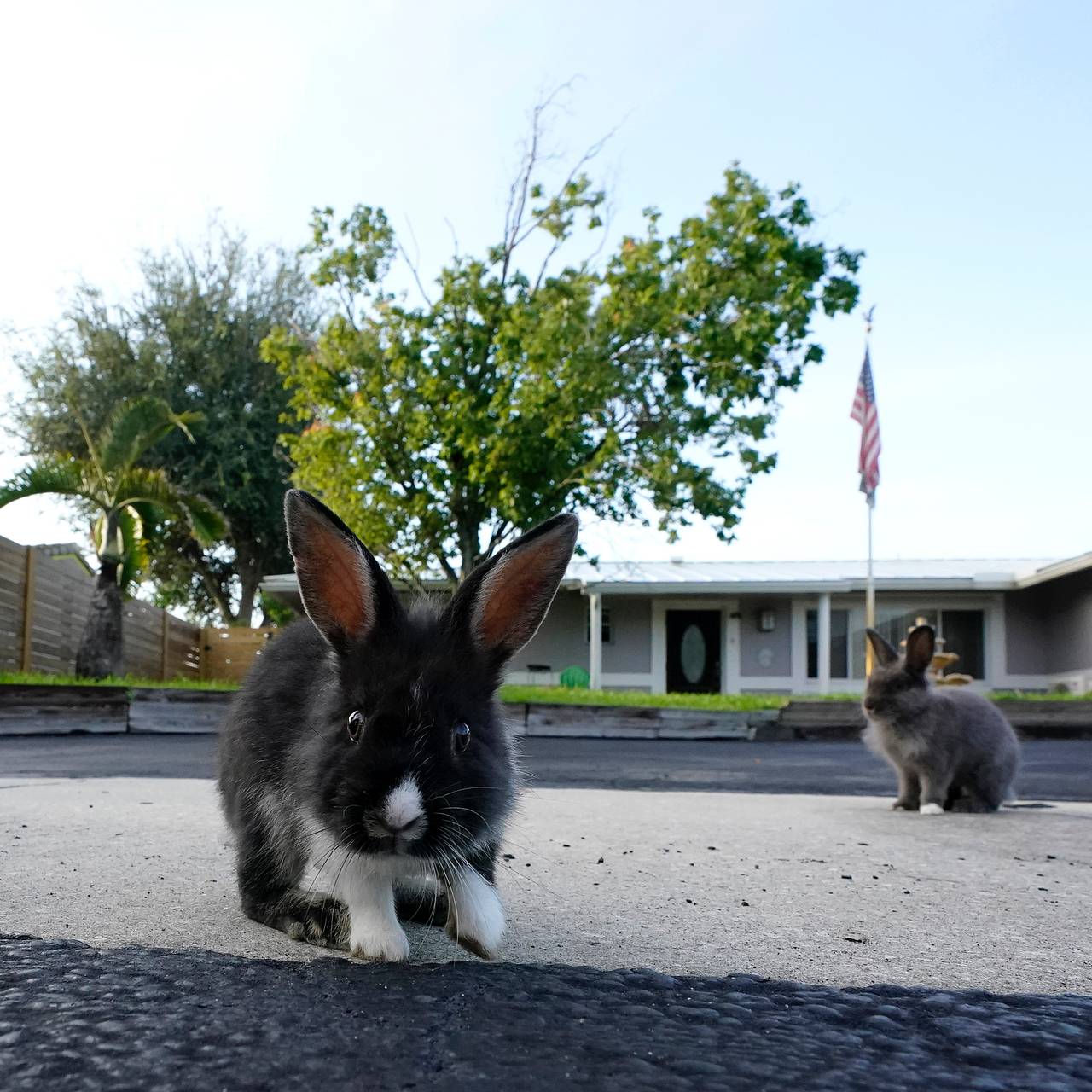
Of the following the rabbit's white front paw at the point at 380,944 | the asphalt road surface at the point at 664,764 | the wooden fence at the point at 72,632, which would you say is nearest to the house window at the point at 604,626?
the wooden fence at the point at 72,632

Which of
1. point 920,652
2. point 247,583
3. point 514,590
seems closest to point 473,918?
point 514,590

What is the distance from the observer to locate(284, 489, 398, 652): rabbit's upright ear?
8.81ft

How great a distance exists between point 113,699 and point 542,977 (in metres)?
12.8

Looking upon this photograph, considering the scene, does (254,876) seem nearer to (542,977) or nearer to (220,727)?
(220,727)

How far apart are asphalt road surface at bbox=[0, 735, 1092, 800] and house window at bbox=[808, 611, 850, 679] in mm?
15908

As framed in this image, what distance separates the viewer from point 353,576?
2711 mm

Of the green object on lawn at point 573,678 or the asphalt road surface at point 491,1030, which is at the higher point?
the green object on lawn at point 573,678

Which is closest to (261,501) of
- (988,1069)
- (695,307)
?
(695,307)

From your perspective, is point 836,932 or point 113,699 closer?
point 836,932

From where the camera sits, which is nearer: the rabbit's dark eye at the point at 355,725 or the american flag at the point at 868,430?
the rabbit's dark eye at the point at 355,725

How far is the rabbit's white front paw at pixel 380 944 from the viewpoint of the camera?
2.54 m

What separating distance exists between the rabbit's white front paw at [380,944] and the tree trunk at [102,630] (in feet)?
63.9

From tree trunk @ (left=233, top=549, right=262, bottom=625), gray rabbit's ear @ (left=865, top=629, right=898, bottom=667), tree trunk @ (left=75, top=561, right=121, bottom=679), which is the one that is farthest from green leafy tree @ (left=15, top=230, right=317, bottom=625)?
gray rabbit's ear @ (left=865, top=629, right=898, bottom=667)

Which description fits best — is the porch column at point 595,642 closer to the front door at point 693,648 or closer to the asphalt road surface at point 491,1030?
the front door at point 693,648
